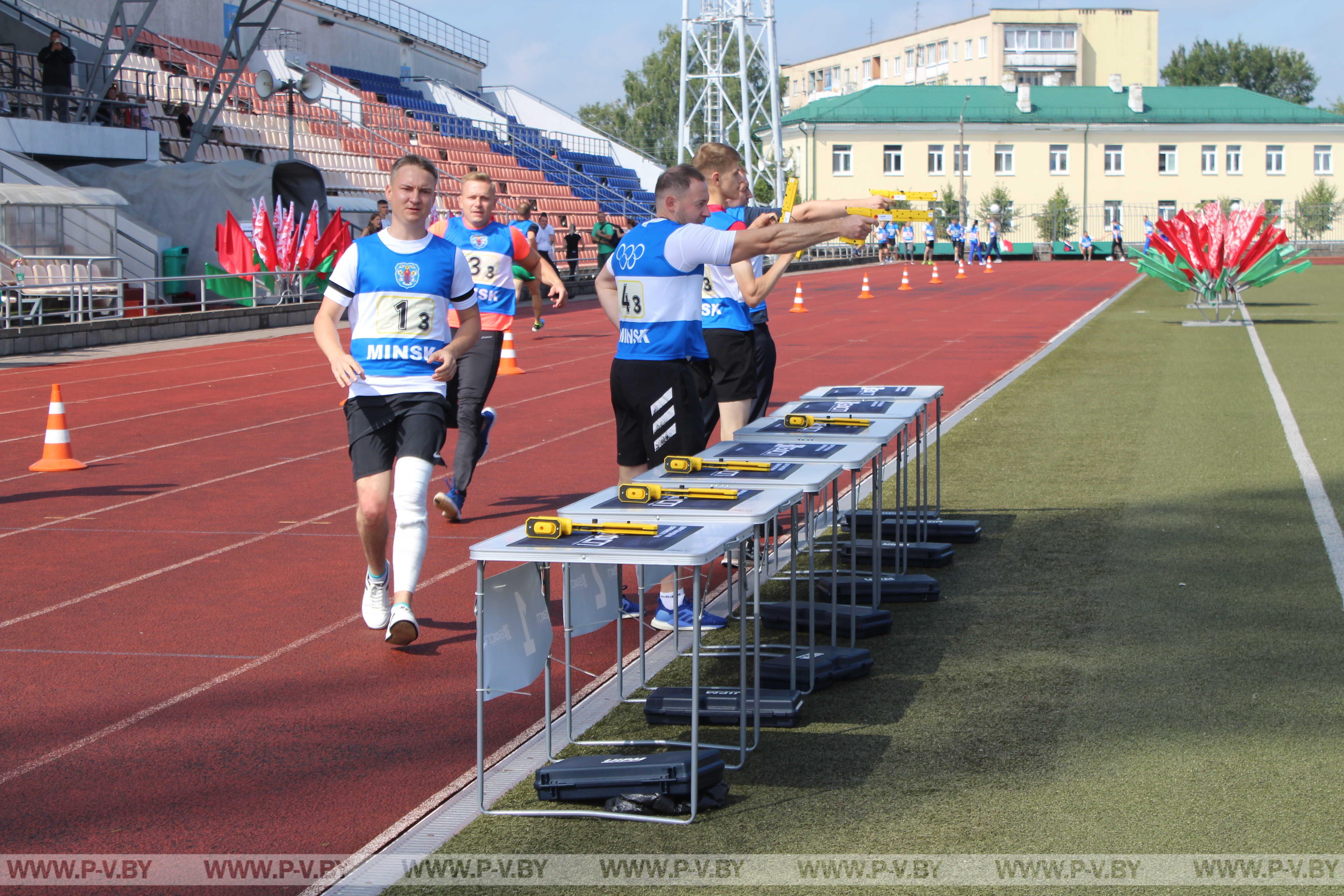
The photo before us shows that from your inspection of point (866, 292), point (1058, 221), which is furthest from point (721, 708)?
point (1058, 221)

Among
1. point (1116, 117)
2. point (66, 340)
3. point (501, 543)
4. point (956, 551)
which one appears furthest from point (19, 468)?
point (1116, 117)

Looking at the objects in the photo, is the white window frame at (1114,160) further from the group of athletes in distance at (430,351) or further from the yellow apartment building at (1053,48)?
the group of athletes in distance at (430,351)

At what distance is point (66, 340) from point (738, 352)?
51.4ft

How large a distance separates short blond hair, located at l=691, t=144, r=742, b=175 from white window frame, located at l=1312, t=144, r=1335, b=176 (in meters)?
83.7

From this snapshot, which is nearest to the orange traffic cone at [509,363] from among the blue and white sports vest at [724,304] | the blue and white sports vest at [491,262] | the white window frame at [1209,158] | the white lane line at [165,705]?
the blue and white sports vest at [491,262]

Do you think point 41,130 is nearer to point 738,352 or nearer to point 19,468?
point 19,468

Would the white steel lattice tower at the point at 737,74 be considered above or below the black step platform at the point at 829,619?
above

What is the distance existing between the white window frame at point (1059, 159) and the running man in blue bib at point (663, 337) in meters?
78.5

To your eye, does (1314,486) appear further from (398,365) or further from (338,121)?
(338,121)

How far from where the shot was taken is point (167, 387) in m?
16.2

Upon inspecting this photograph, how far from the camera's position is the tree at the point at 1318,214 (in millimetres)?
76188

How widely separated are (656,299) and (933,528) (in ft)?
8.73

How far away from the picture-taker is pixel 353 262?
6.04m

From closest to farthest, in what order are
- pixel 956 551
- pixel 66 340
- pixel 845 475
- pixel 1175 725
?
pixel 1175 725, pixel 956 551, pixel 845 475, pixel 66 340
